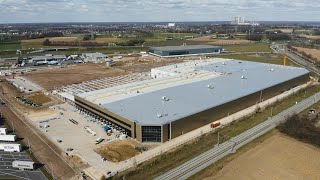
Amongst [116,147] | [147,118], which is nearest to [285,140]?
[147,118]

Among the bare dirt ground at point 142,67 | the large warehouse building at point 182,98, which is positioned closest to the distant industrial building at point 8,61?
the bare dirt ground at point 142,67

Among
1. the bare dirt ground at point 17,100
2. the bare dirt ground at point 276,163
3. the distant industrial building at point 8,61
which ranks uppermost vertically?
the distant industrial building at point 8,61

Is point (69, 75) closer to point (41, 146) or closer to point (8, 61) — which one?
point (8, 61)

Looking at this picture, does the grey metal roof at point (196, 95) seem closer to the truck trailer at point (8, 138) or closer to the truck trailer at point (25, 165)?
the truck trailer at point (8, 138)

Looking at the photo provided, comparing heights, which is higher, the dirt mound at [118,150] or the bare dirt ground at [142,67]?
the bare dirt ground at [142,67]

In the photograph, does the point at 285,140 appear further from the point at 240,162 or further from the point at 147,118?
the point at 147,118
